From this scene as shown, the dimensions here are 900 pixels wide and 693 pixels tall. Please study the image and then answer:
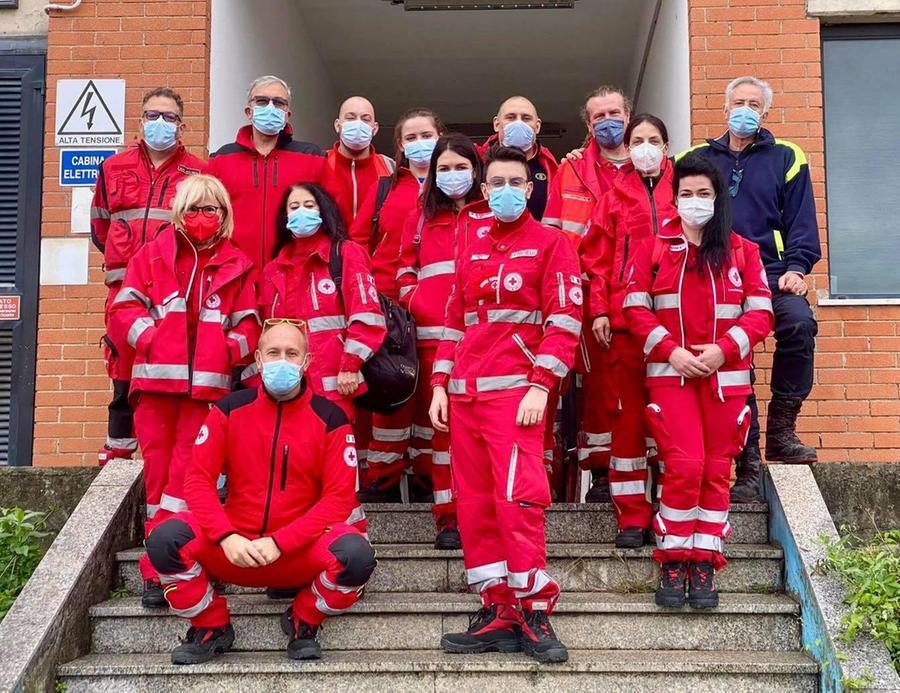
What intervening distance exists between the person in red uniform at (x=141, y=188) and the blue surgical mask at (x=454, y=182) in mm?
1504

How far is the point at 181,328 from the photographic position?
469cm

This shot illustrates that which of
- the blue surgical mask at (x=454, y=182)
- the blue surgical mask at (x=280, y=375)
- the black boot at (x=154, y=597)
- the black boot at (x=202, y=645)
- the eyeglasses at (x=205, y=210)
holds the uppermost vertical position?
the blue surgical mask at (x=454, y=182)

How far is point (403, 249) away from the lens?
17.1 ft

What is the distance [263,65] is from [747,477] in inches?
212

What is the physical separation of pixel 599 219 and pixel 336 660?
2.51 meters

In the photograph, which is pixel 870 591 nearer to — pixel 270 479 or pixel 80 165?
pixel 270 479

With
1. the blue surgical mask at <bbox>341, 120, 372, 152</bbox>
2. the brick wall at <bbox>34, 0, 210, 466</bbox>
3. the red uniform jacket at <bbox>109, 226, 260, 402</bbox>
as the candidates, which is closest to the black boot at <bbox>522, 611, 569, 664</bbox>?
the red uniform jacket at <bbox>109, 226, 260, 402</bbox>

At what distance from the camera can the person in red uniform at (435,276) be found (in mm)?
4910

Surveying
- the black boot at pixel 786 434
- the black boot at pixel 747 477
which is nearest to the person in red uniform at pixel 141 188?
the black boot at pixel 747 477

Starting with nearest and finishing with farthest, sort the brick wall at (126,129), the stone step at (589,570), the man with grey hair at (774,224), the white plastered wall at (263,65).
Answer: the stone step at (589,570)
the man with grey hair at (774,224)
the brick wall at (126,129)
the white plastered wall at (263,65)

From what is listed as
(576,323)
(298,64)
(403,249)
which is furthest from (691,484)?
(298,64)

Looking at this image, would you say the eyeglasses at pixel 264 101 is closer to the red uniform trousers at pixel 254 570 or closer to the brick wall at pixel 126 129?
the brick wall at pixel 126 129

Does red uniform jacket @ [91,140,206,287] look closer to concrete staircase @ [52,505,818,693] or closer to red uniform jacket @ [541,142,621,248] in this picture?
concrete staircase @ [52,505,818,693]

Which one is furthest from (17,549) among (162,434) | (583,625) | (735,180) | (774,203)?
(774,203)
